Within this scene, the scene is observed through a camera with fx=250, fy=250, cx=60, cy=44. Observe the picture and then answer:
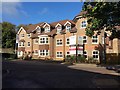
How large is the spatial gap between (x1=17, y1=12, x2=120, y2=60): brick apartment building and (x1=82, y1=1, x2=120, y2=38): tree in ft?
63.8

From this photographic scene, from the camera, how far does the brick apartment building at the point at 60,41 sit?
4525 cm

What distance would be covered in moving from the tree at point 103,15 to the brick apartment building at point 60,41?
1945cm

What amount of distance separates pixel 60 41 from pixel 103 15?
35.1m

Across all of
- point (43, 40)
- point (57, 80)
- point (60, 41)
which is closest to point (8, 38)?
point (43, 40)

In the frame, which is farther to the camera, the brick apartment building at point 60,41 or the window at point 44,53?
the window at point 44,53

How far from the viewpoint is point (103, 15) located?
718 inches

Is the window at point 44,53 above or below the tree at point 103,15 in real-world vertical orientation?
below

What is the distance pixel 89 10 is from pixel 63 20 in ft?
134

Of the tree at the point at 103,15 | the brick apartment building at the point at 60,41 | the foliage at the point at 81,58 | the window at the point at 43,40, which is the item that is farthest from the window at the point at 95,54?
the tree at the point at 103,15

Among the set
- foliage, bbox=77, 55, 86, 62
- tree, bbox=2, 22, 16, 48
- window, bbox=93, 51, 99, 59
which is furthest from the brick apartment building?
tree, bbox=2, 22, 16, 48

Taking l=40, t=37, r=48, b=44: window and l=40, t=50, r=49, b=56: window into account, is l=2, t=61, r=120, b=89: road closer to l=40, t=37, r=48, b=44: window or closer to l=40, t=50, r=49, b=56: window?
l=40, t=50, r=49, b=56: window

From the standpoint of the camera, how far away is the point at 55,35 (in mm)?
54812

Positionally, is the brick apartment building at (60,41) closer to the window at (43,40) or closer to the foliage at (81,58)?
the window at (43,40)

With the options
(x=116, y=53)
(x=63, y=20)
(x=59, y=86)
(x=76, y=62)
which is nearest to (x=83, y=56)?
(x=76, y=62)
